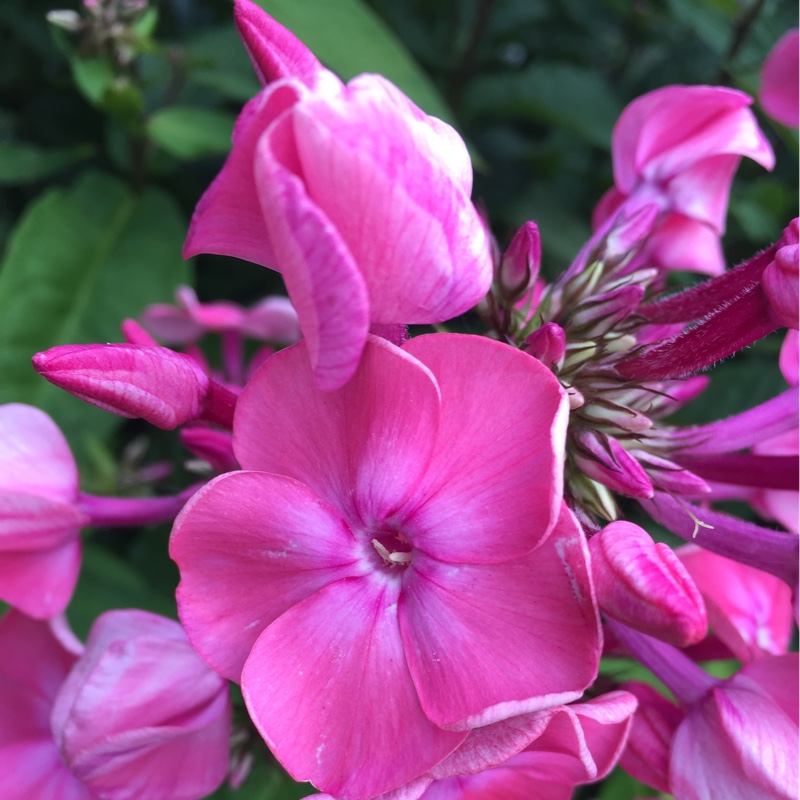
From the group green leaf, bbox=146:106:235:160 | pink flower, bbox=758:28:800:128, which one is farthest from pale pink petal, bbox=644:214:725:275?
green leaf, bbox=146:106:235:160

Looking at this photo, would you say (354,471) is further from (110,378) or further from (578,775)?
(578,775)

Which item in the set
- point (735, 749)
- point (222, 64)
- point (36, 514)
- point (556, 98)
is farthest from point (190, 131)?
point (735, 749)

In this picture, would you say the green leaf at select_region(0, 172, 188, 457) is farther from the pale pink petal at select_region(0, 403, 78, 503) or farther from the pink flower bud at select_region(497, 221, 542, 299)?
the pink flower bud at select_region(497, 221, 542, 299)

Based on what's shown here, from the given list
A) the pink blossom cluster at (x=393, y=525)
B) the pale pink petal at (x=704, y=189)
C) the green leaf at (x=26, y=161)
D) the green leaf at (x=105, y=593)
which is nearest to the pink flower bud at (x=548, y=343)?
the pink blossom cluster at (x=393, y=525)

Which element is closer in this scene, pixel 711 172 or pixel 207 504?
pixel 207 504

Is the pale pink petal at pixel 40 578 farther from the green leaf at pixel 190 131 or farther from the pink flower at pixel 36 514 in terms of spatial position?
the green leaf at pixel 190 131

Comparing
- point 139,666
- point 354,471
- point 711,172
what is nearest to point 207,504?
point 354,471
